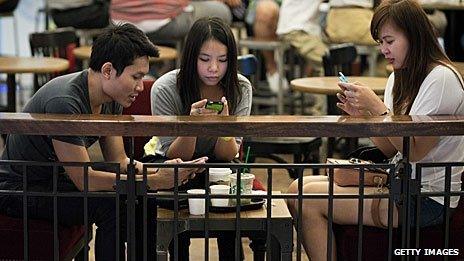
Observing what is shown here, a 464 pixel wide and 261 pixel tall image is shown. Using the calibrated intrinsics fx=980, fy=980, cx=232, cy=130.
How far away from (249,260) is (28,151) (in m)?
1.95

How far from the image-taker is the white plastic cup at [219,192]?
10.8 feet

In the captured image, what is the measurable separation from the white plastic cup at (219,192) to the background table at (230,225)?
0.16ft

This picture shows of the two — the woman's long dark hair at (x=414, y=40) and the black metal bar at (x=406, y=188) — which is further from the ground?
the woman's long dark hair at (x=414, y=40)

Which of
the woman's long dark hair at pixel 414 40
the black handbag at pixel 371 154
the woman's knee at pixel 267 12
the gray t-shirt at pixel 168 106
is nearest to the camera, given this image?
the woman's long dark hair at pixel 414 40

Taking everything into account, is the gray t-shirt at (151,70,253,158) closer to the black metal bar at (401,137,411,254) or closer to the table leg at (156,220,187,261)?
the table leg at (156,220,187,261)

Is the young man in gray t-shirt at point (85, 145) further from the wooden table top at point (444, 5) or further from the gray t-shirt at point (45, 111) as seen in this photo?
the wooden table top at point (444, 5)

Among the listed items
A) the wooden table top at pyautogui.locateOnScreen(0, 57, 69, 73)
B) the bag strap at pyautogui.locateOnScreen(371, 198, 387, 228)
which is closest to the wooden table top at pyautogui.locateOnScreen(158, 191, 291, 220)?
the bag strap at pyautogui.locateOnScreen(371, 198, 387, 228)

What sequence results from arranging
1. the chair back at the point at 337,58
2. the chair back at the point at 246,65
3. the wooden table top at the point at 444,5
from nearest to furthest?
the chair back at the point at 246,65 < the chair back at the point at 337,58 < the wooden table top at the point at 444,5

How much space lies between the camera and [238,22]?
10.1 metres

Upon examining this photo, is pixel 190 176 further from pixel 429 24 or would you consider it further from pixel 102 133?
pixel 429 24

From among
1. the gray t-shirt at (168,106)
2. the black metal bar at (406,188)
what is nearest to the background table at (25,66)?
the gray t-shirt at (168,106)

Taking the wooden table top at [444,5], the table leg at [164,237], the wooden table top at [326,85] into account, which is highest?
the wooden table top at [444,5]

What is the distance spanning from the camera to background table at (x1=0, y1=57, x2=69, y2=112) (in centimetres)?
670

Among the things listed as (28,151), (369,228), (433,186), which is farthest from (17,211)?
(433,186)
